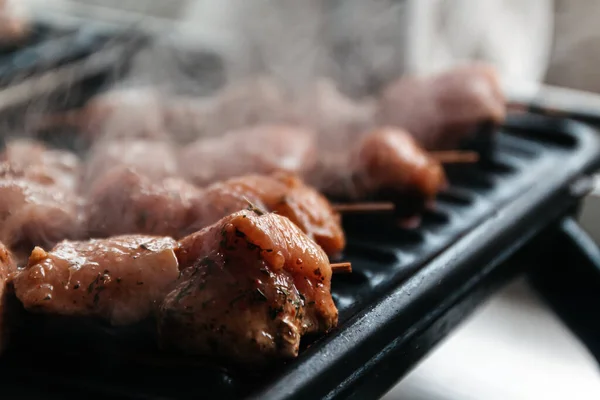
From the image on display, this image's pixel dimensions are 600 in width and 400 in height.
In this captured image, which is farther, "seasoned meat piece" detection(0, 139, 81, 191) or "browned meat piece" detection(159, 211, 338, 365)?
"seasoned meat piece" detection(0, 139, 81, 191)

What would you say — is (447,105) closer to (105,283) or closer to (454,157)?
(454,157)

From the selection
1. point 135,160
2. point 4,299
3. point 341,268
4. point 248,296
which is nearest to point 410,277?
point 341,268

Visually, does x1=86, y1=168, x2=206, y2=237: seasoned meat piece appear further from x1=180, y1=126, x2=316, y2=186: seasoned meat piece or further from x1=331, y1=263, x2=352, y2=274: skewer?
x1=331, y1=263, x2=352, y2=274: skewer

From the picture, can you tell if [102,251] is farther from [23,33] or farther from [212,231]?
[23,33]

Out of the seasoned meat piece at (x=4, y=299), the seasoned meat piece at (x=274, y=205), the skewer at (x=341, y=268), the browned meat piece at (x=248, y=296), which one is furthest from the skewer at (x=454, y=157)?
the seasoned meat piece at (x=4, y=299)

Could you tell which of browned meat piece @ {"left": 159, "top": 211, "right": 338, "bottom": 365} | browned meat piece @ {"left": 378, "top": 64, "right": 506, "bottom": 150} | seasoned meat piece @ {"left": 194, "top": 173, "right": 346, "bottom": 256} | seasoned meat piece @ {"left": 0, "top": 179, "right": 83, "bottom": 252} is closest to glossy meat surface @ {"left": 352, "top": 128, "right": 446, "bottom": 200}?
browned meat piece @ {"left": 378, "top": 64, "right": 506, "bottom": 150}

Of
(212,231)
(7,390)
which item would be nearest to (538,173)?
(212,231)
